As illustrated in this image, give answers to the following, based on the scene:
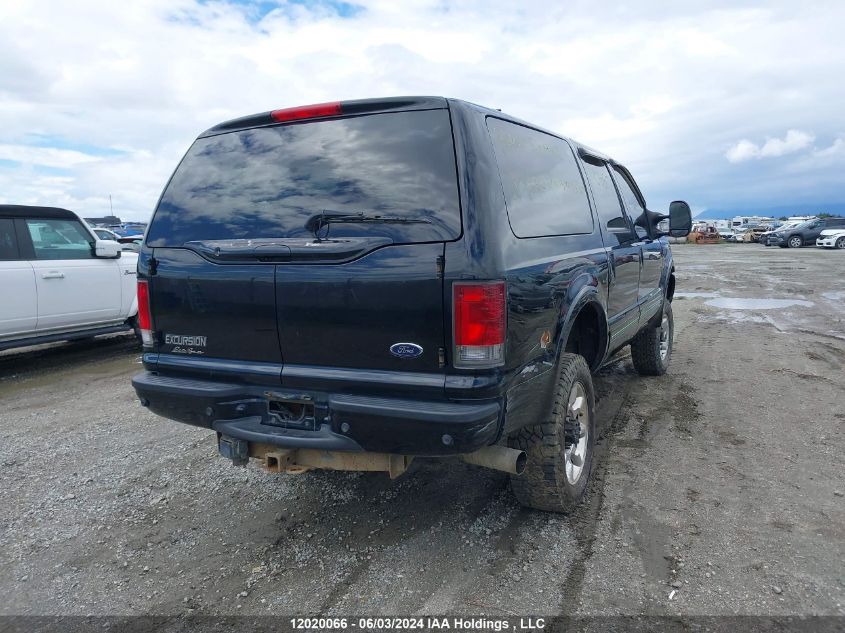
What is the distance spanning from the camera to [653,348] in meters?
5.96

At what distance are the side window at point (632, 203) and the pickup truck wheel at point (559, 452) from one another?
2127 millimetres

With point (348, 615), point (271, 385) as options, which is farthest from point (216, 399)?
point (348, 615)

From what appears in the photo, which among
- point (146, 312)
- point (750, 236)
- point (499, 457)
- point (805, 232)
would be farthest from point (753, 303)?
point (750, 236)

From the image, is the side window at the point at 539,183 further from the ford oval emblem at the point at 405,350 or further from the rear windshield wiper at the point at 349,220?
the ford oval emblem at the point at 405,350

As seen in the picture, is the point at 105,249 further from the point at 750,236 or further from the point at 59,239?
the point at 750,236

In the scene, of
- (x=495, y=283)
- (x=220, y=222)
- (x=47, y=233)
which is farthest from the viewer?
(x=47, y=233)

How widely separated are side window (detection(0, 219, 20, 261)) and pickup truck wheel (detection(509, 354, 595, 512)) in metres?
5.93

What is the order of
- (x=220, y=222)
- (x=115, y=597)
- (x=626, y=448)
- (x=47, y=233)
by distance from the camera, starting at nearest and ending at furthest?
1. (x=115, y=597)
2. (x=220, y=222)
3. (x=626, y=448)
4. (x=47, y=233)

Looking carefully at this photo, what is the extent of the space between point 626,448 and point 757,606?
1755 millimetres

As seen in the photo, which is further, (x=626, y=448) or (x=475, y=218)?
(x=626, y=448)

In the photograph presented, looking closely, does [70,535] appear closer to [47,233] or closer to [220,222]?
[220,222]

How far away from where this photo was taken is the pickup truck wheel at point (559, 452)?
3062mm

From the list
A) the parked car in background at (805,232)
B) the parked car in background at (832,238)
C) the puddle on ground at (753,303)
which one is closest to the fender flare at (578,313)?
the puddle on ground at (753,303)

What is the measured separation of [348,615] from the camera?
259 centimetres
